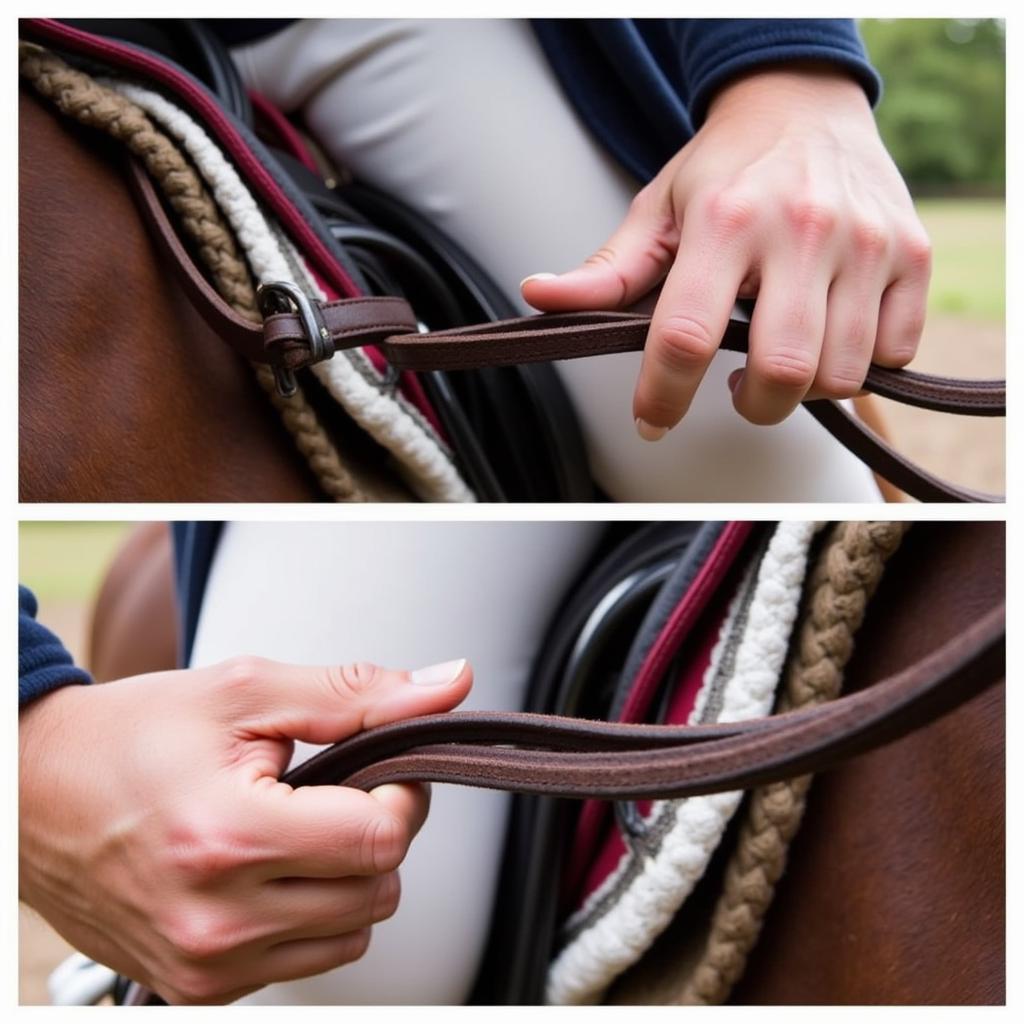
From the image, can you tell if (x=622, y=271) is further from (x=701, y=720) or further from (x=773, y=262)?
(x=701, y=720)

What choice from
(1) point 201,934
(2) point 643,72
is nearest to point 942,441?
(2) point 643,72

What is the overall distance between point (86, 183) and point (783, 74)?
0.42m

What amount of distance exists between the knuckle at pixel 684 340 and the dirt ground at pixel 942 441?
1.84 m

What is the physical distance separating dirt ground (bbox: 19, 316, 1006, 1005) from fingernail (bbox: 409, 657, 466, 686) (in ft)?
5.59

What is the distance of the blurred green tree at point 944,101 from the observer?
33.3 ft

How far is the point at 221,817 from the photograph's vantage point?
1.44ft

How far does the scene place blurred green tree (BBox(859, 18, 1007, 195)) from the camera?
33.3ft

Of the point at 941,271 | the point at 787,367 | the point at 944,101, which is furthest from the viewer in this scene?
the point at 944,101

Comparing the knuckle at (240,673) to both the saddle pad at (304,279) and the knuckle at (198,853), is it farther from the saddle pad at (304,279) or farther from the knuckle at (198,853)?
the saddle pad at (304,279)

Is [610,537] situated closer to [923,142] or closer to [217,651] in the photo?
[217,651]

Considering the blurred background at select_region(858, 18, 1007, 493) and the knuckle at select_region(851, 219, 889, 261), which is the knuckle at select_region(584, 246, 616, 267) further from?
the blurred background at select_region(858, 18, 1007, 493)

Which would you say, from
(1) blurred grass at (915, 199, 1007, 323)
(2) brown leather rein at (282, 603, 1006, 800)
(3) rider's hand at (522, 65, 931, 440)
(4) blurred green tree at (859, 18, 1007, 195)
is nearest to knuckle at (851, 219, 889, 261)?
(3) rider's hand at (522, 65, 931, 440)

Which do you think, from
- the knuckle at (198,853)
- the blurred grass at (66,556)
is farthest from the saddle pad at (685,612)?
the blurred grass at (66,556)

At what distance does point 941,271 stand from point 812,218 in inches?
241
